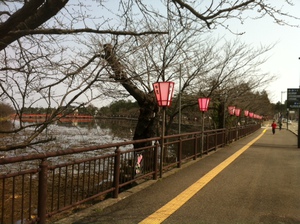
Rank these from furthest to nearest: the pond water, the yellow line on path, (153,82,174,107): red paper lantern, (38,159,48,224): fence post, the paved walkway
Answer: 1. (153,82,174,107): red paper lantern
2. the pond water
3. the paved walkway
4. the yellow line on path
5. (38,159,48,224): fence post

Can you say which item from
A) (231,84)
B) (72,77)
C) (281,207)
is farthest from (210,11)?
(231,84)

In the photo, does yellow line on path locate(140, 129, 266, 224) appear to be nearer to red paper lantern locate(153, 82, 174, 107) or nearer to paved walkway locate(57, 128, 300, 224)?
paved walkway locate(57, 128, 300, 224)

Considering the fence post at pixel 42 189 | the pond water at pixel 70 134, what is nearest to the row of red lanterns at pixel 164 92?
the pond water at pixel 70 134

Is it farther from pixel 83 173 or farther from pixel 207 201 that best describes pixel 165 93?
pixel 83 173

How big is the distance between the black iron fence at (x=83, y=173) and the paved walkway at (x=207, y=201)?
307mm

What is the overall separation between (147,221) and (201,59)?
1103 centimetres

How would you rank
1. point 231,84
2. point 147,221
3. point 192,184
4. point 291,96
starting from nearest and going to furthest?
1. point 147,221
2. point 192,184
3. point 231,84
4. point 291,96

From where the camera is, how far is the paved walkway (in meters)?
4.43

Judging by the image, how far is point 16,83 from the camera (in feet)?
15.1

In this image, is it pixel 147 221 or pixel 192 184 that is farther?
pixel 192 184

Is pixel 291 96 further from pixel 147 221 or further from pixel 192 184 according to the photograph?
pixel 147 221

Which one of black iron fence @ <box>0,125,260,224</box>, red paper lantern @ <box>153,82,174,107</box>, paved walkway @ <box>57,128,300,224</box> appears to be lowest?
paved walkway @ <box>57,128,300,224</box>

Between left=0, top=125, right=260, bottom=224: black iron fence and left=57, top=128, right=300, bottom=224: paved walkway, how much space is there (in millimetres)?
307

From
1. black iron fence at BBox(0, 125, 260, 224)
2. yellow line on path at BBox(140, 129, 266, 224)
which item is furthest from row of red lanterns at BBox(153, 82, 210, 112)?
yellow line on path at BBox(140, 129, 266, 224)
